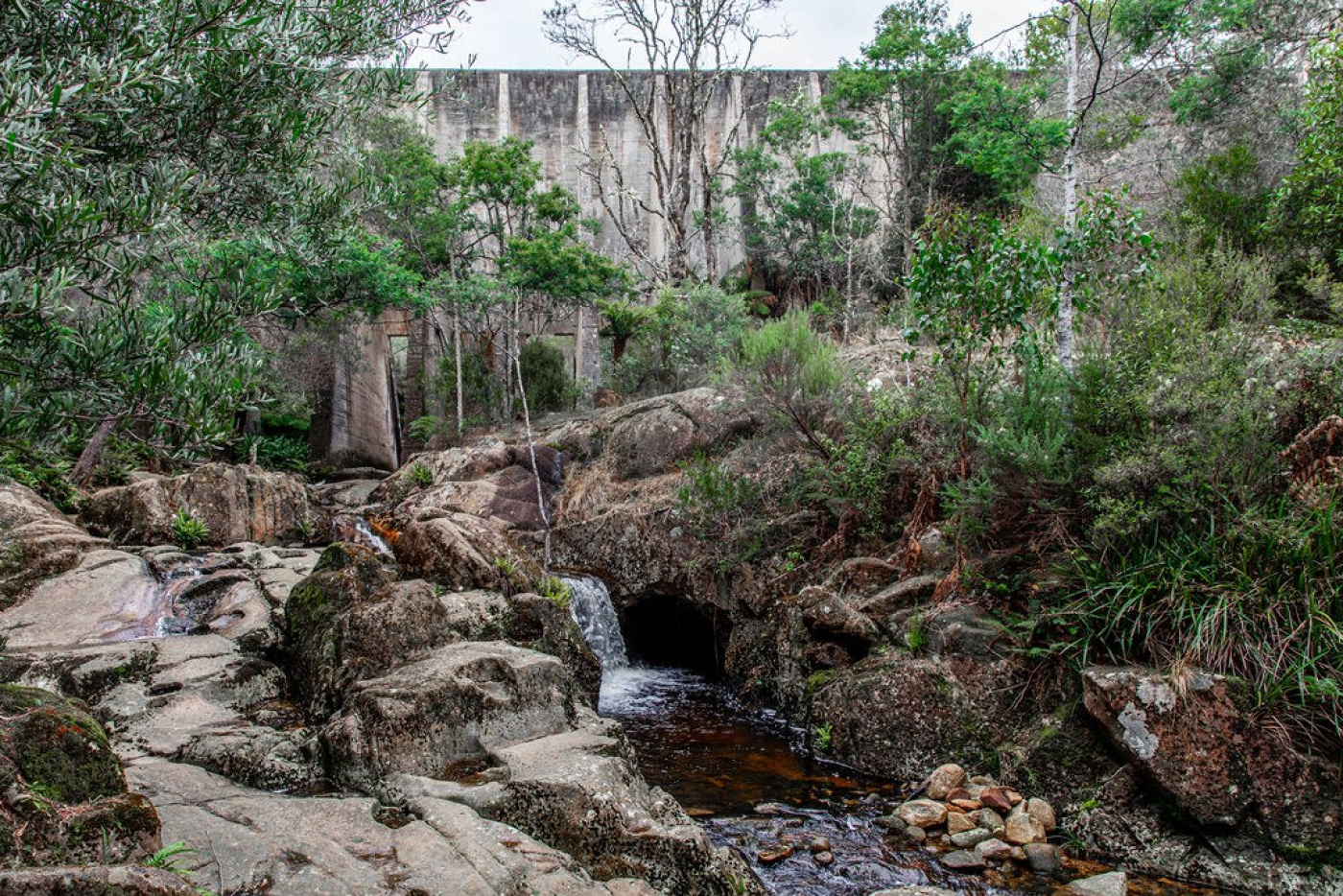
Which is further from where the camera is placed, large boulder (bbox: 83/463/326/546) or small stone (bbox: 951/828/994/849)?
large boulder (bbox: 83/463/326/546)

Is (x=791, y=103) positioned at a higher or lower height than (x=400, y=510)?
higher

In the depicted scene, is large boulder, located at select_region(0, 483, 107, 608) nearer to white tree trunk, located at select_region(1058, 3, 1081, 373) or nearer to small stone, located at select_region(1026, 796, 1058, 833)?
small stone, located at select_region(1026, 796, 1058, 833)

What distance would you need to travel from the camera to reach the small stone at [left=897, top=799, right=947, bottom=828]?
233 inches

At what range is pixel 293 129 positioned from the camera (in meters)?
4.28

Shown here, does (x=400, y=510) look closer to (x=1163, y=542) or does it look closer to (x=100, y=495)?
(x=100, y=495)

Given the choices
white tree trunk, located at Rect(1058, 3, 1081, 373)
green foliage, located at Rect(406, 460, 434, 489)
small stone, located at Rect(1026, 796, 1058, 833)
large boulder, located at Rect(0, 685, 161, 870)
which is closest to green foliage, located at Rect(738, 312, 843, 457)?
white tree trunk, located at Rect(1058, 3, 1081, 373)

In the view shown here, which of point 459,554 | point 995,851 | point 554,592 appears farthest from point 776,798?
point 459,554

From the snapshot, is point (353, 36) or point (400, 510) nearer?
point (353, 36)

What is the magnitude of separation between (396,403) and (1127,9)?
19690mm

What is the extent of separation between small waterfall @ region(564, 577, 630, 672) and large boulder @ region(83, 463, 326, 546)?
4405 millimetres

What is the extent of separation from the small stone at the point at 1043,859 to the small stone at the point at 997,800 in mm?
396

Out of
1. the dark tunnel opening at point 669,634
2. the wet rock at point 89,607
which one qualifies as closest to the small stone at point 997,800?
the dark tunnel opening at point 669,634

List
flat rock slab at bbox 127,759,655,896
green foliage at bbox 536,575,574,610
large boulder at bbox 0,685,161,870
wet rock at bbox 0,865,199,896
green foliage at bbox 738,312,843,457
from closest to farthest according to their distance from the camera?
wet rock at bbox 0,865,199,896 → large boulder at bbox 0,685,161,870 → flat rock slab at bbox 127,759,655,896 → green foliage at bbox 536,575,574,610 → green foliage at bbox 738,312,843,457

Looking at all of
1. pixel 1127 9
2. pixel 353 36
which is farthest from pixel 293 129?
pixel 1127 9
